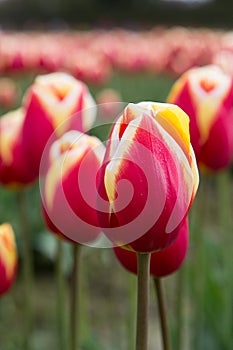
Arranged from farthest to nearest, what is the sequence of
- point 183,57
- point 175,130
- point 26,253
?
point 183,57 < point 26,253 < point 175,130

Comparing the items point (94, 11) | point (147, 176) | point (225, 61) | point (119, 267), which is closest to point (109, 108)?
point (225, 61)

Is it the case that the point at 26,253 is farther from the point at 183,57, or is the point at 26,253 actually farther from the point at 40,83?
the point at 183,57

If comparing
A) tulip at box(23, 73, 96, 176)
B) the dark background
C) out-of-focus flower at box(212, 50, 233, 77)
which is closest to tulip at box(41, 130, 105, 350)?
tulip at box(23, 73, 96, 176)

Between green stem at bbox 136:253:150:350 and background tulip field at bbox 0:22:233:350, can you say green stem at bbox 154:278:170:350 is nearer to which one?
green stem at bbox 136:253:150:350

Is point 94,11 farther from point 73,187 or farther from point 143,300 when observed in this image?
point 143,300

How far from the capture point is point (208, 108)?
0.74 m

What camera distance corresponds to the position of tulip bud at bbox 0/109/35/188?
Answer: 79 centimetres

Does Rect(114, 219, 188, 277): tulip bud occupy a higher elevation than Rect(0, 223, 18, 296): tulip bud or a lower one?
higher

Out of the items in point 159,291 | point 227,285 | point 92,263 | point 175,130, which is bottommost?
point 92,263

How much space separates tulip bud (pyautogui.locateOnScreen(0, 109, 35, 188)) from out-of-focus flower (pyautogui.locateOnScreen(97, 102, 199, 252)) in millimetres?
345

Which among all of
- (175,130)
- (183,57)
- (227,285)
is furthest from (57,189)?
(183,57)

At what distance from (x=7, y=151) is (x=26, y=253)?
22 cm

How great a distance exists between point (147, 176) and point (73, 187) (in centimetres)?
14

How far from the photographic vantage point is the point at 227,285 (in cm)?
124
